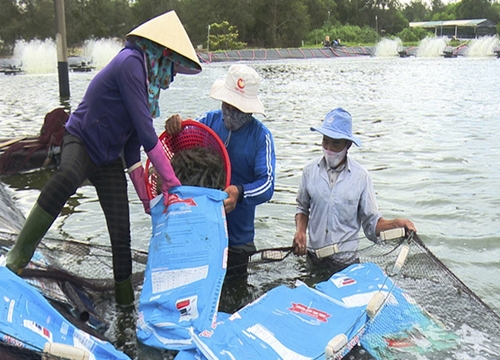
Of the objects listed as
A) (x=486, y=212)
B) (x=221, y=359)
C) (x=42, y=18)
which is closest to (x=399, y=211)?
(x=486, y=212)

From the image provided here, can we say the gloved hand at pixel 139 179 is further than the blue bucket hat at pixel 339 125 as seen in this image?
No

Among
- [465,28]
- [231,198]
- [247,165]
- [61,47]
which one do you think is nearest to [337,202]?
[247,165]

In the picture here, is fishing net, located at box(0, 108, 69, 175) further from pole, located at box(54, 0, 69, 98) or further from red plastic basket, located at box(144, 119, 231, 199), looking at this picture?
pole, located at box(54, 0, 69, 98)

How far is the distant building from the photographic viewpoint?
3312 inches

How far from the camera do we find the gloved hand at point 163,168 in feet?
9.99

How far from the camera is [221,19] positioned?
6794 cm

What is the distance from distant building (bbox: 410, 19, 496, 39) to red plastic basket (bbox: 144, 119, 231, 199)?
87.3 m

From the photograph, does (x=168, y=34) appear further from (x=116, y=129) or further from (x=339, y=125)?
(x=339, y=125)

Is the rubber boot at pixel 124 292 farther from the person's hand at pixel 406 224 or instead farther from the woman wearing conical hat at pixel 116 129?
the person's hand at pixel 406 224

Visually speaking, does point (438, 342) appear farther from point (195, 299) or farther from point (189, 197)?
point (189, 197)

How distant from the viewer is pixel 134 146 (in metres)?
3.44

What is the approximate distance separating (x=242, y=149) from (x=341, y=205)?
78 cm

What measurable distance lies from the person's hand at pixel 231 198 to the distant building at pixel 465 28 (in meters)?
87.5

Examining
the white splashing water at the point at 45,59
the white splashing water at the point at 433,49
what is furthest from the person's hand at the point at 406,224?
the white splashing water at the point at 433,49
